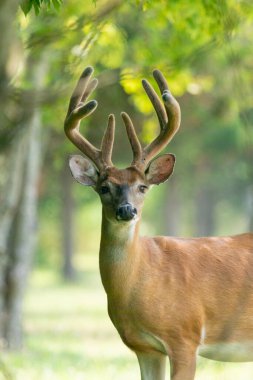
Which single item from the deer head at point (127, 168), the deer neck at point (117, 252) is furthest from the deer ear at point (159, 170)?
the deer neck at point (117, 252)

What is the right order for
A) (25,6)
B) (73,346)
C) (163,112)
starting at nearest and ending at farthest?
1. (25,6)
2. (163,112)
3. (73,346)

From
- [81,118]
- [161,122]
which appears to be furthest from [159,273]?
[81,118]

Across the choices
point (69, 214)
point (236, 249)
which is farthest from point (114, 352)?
point (69, 214)

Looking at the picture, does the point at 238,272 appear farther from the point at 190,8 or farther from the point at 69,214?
the point at 69,214

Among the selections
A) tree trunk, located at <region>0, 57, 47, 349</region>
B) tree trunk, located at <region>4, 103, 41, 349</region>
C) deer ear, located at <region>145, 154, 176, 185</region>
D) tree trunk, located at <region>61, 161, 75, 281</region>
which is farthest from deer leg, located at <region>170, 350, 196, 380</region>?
tree trunk, located at <region>61, 161, 75, 281</region>

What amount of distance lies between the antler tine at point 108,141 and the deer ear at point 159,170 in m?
0.31

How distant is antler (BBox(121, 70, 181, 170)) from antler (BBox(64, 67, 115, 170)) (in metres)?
0.16

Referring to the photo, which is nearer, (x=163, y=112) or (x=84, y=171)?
(x=163, y=112)

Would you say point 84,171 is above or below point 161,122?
below

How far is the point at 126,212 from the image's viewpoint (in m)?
7.46

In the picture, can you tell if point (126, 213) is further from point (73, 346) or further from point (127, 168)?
point (73, 346)

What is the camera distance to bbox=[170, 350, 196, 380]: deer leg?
7.54 m

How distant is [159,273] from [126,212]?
2.01ft

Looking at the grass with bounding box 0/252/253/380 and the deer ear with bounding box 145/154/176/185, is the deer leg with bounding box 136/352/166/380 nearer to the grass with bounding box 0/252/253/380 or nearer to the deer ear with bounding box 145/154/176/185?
the grass with bounding box 0/252/253/380
